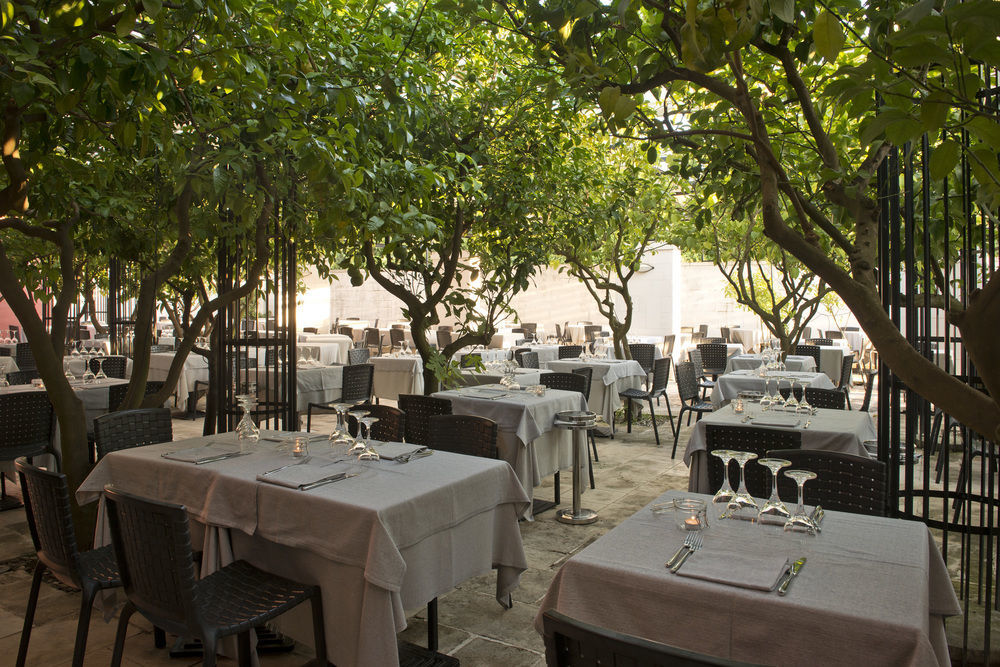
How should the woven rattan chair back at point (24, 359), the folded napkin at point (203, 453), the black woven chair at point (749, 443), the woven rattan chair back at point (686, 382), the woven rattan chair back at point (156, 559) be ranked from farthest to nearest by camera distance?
1. the woven rattan chair back at point (24, 359)
2. the woven rattan chair back at point (686, 382)
3. the black woven chair at point (749, 443)
4. the folded napkin at point (203, 453)
5. the woven rattan chair back at point (156, 559)

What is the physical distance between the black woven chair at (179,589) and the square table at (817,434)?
7.73 ft

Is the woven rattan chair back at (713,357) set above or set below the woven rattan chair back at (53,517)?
above

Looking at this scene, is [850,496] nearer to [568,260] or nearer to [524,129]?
[524,129]

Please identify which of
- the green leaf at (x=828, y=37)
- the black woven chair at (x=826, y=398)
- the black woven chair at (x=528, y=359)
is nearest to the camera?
the green leaf at (x=828, y=37)

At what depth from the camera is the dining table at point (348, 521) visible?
8.38 ft

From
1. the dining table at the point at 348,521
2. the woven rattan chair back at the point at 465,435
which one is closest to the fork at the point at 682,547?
the dining table at the point at 348,521

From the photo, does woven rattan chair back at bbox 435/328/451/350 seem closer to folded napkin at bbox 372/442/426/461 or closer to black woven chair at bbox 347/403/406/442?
black woven chair at bbox 347/403/406/442

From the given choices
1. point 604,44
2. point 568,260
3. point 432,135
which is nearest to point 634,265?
point 568,260

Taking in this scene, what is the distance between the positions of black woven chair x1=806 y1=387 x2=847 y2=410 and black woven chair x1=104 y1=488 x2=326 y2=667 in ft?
13.9

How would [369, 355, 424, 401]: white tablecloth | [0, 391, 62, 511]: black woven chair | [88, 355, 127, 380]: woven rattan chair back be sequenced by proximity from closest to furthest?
[0, 391, 62, 511]: black woven chair < [88, 355, 127, 380]: woven rattan chair back < [369, 355, 424, 401]: white tablecloth

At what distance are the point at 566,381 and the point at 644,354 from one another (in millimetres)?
3315

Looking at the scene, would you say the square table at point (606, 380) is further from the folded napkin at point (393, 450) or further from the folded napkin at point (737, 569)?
the folded napkin at point (737, 569)

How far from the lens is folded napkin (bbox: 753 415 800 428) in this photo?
424 cm

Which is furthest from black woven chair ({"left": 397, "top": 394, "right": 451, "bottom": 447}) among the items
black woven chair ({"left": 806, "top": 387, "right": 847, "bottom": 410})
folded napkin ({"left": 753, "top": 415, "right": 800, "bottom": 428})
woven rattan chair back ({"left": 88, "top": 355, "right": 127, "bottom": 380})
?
woven rattan chair back ({"left": 88, "top": 355, "right": 127, "bottom": 380})
